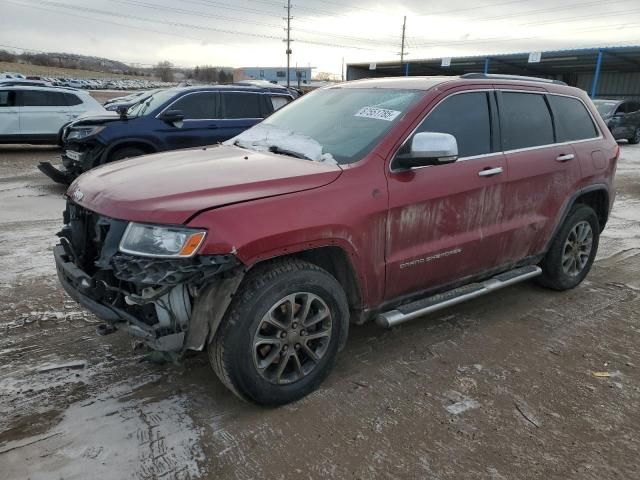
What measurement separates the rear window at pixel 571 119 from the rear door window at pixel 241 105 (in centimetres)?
630

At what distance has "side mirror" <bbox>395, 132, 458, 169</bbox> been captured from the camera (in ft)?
10.2

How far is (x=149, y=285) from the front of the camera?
251 cm

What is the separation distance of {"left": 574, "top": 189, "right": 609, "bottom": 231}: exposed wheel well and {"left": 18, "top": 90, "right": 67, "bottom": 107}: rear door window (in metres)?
13.0

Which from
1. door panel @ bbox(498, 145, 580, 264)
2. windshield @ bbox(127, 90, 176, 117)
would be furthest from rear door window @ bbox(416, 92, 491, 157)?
windshield @ bbox(127, 90, 176, 117)

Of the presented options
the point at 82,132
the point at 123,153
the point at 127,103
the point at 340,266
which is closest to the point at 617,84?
the point at 127,103

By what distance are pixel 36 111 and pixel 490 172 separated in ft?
42.5

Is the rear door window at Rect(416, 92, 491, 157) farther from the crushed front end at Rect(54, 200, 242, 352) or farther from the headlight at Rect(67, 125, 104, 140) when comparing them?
the headlight at Rect(67, 125, 104, 140)

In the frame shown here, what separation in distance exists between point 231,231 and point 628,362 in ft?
9.57

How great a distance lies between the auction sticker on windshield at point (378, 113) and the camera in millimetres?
3411

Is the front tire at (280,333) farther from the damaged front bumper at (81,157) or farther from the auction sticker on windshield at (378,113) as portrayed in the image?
the damaged front bumper at (81,157)

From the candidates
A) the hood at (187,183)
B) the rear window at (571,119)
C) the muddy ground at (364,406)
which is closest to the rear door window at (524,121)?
the rear window at (571,119)

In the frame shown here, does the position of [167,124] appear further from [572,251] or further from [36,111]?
[572,251]

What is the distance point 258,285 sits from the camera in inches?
107

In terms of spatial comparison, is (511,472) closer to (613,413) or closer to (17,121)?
(613,413)
